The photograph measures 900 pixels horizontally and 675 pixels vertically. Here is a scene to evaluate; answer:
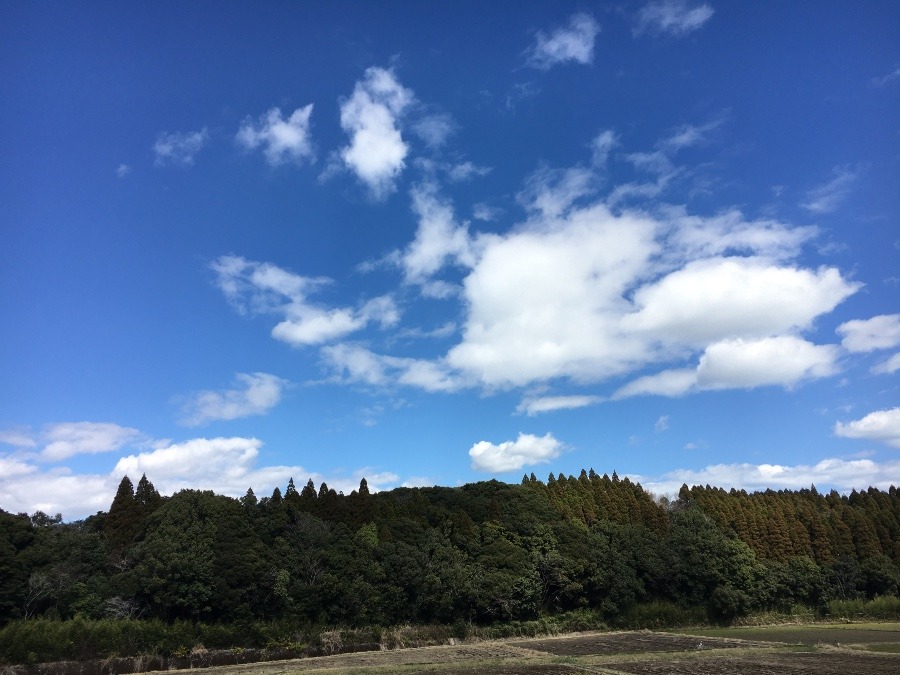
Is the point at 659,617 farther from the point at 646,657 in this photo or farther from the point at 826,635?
the point at 646,657

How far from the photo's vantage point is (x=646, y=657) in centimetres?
2930

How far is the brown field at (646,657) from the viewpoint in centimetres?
2480

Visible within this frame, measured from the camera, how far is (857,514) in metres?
61.5

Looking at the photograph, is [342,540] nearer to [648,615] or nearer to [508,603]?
[508,603]

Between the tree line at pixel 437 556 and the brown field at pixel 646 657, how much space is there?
4.88 metres

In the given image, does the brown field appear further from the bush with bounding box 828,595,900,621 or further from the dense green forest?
the bush with bounding box 828,595,900,621

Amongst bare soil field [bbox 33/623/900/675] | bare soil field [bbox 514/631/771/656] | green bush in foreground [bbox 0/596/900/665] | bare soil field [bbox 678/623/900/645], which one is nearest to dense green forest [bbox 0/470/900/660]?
green bush in foreground [bbox 0/596/900/665]

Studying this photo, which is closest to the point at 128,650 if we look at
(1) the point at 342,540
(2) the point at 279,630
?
(2) the point at 279,630

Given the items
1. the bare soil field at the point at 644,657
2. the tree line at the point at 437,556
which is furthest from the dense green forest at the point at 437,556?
the bare soil field at the point at 644,657

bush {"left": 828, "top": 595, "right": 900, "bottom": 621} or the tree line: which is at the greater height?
the tree line

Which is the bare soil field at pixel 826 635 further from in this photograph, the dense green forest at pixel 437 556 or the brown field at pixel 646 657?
the dense green forest at pixel 437 556

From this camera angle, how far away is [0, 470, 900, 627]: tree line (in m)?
36.5

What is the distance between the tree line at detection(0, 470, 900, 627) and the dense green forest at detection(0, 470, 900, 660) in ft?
0.42

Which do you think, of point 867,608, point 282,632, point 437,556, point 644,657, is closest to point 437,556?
point 437,556
